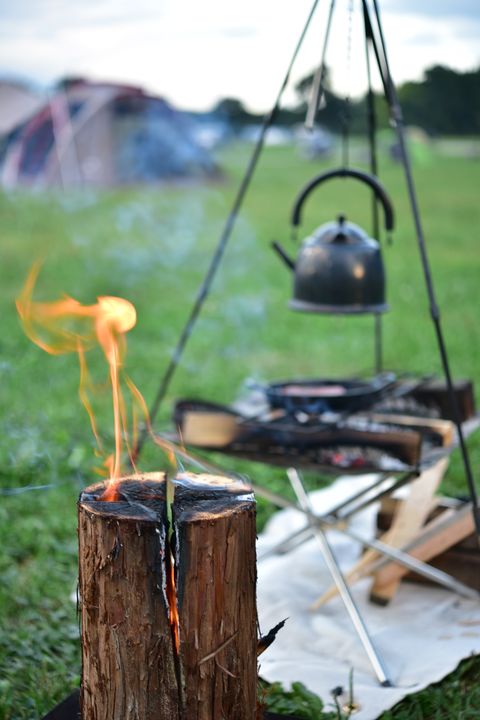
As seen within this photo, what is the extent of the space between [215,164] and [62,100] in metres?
3.47

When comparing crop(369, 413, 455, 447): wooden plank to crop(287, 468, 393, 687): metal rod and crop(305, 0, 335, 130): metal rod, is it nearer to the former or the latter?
crop(287, 468, 393, 687): metal rod

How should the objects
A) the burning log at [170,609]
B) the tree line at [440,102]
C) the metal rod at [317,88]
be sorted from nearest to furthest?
1. the burning log at [170,609]
2. the metal rod at [317,88]
3. the tree line at [440,102]

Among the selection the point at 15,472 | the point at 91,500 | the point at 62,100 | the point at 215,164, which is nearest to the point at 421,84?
the point at 215,164

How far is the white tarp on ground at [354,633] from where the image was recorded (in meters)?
2.80

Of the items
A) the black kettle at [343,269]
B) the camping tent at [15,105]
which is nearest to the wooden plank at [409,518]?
the black kettle at [343,269]

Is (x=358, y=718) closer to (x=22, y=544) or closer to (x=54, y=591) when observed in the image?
(x=54, y=591)

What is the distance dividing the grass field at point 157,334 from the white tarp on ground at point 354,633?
0.10 m

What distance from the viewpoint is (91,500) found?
2.04 metres

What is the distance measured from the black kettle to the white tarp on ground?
1113 millimetres

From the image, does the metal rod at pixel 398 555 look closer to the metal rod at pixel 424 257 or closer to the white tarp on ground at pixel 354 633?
the white tarp on ground at pixel 354 633

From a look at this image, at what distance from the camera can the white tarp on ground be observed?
2.80 meters

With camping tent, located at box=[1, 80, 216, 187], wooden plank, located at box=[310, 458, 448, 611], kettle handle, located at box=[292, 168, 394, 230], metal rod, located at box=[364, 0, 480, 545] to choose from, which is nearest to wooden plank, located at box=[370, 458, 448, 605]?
wooden plank, located at box=[310, 458, 448, 611]

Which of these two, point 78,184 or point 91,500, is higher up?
point 78,184

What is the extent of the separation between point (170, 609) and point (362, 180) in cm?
189
